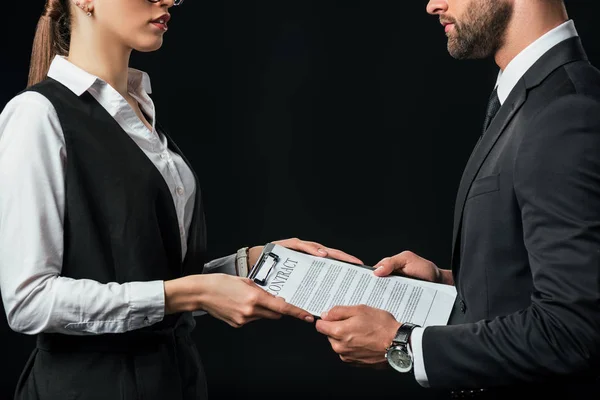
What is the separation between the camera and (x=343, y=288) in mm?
2027

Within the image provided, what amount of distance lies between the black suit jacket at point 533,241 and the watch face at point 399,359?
0.05 meters

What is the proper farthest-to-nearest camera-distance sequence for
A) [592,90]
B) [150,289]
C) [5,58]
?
1. [5,58]
2. [150,289]
3. [592,90]

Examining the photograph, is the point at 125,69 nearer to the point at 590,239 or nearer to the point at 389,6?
the point at 590,239

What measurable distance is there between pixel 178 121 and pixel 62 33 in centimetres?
193

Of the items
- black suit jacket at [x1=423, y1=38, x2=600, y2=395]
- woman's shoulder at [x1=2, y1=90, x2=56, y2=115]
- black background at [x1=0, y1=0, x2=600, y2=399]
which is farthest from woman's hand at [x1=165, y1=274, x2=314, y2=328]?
black background at [x1=0, y1=0, x2=600, y2=399]

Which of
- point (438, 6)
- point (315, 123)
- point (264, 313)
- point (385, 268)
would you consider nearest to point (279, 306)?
point (264, 313)

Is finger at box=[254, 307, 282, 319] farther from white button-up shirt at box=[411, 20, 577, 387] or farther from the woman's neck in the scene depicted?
the woman's neck

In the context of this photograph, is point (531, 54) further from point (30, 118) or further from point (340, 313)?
point (30, 118)

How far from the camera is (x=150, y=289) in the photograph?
1.83 meters

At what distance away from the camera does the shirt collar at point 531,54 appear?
1821 millimetres

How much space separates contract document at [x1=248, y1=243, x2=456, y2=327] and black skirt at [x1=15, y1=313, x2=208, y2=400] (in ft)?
0.96

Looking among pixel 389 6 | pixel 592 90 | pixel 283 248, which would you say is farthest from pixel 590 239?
pixel 389 6

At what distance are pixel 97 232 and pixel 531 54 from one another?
3.44 feet

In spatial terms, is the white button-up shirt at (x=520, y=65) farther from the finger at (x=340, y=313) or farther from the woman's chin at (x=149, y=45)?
the woman's chin at (x=149, y=45)
